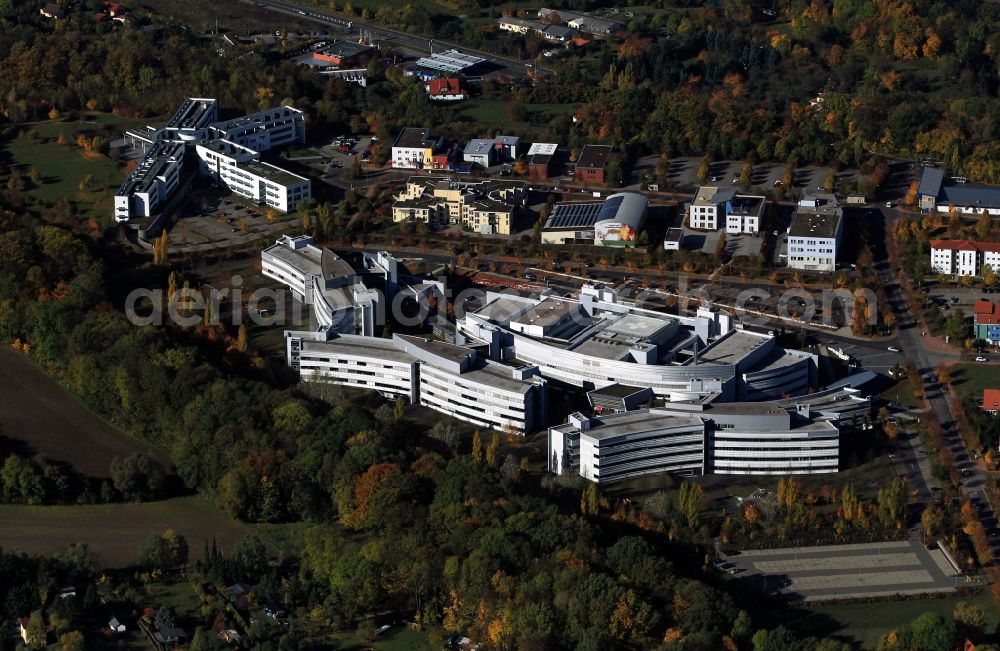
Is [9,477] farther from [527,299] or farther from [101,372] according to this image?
[527,299]

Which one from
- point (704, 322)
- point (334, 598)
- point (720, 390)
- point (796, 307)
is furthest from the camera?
point (796, 307)

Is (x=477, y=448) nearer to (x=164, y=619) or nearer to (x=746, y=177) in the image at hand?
(x=164, y=619)

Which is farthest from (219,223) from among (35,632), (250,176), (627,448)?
(35,632)

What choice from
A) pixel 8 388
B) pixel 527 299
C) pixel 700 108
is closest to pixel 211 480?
pixel 8 388

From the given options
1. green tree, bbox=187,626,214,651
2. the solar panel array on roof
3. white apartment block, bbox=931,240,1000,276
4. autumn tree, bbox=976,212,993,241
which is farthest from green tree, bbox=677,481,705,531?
autumn tree, bbox=976,212,993,241

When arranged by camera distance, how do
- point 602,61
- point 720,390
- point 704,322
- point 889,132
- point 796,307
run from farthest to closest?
1. point 602,61
2. point 889,132
3. point 796,307
4. point 704,322
5. point 720,390
